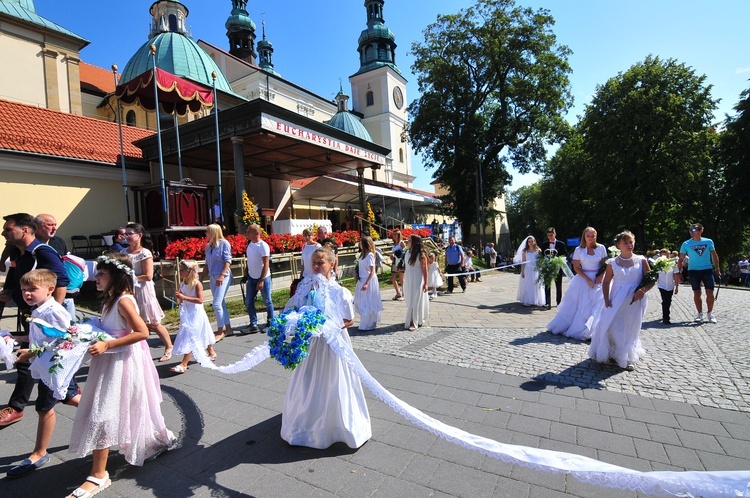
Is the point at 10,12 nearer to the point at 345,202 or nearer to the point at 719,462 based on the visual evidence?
the point at 345,202

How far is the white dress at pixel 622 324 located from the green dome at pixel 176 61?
2460 centimetres

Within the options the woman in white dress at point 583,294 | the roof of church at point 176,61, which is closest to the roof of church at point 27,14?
the roof of church at point 176,61

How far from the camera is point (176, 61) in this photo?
2408 centimetres

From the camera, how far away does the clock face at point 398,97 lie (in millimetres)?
49969

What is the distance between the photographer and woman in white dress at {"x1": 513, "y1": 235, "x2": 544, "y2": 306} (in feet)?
30.6

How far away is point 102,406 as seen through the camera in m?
2.62

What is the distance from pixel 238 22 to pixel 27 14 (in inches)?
1117

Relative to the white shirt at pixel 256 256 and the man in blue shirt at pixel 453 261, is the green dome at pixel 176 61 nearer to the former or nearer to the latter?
the man in blue shirt at pixel 453 261

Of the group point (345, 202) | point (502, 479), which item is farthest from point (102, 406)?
point (345, 202)

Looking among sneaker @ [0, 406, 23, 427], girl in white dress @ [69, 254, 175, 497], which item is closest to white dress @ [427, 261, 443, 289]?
girl in white dress @ [69, 254, 175, 497]

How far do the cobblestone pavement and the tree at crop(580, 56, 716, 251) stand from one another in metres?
18.3

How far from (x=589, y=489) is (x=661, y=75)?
3086cm

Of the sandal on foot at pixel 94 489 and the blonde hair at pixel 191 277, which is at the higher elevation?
the blonde hair at pixel 191 277

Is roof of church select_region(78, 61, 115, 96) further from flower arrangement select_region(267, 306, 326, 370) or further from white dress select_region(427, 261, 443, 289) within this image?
flower arrangement select_region(267, 306, 326, 370)
